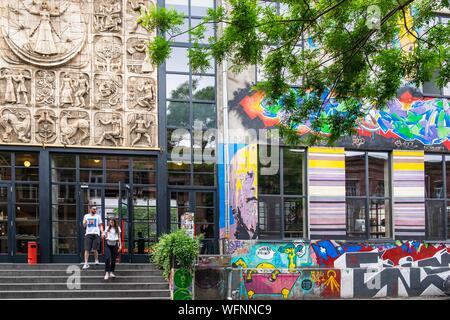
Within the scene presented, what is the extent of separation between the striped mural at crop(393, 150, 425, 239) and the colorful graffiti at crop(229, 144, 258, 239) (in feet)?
15.6

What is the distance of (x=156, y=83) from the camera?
668 inches

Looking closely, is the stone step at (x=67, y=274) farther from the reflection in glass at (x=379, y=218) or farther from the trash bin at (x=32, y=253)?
the reflection in glass at (x=379, y=218)

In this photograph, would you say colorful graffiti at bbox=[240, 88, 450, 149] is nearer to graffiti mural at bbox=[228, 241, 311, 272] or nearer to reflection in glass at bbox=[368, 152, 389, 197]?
reflection in glass at bbox=[368, 152, 389, 197]

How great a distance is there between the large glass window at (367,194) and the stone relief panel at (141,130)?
6.25m

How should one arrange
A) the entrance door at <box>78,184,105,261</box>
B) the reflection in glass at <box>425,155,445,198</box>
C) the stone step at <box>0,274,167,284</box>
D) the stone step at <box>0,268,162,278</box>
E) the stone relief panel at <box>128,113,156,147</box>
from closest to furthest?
the stone step at <box>0,274,167,284</box> → the stone step at <box>0,268,162,278</box> → the entrance door at <box>78,184,105,261</box> → the stone relief panel at <box>128,113,156,147</box> → the reflection in glass at <box>425,155,445,198</box>

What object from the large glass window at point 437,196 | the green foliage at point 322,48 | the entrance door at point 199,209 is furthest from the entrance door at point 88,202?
the large glass window at point 437,196

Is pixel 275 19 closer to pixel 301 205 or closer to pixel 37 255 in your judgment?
pixel 301 205

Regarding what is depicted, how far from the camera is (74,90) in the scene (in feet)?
53.6

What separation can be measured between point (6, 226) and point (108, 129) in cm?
399

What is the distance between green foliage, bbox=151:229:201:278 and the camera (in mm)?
14547

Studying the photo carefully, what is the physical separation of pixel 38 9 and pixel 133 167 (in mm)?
5405

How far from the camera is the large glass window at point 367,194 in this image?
17781 mm

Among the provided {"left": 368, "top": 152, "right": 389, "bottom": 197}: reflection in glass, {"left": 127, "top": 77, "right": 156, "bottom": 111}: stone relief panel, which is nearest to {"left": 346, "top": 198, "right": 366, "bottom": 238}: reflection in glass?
{"left": 368, "top": 152, "right": 389, "bottom": 197}: reflection in glass
